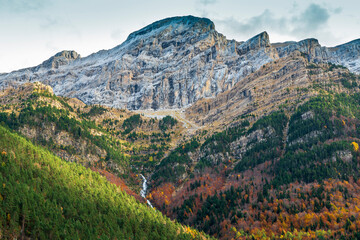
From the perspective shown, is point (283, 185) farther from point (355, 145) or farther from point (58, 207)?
point (58, 207)

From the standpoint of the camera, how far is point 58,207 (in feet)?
297

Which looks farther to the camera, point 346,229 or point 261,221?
point 261,221

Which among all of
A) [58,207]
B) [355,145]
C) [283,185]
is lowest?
[283,185]

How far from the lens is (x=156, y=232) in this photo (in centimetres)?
9881

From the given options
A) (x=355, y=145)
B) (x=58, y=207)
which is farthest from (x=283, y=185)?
(x=58, y=207)

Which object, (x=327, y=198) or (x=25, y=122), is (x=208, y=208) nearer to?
(x=327, y=198)

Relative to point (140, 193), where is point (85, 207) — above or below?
above

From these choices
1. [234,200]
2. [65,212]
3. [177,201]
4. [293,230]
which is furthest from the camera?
[177,201]

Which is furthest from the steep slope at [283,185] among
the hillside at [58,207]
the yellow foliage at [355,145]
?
the hillside at [58,207]

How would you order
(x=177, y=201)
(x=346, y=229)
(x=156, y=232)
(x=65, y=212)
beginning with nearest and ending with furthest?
(x=65, y=212)
(x=156, y=232)
(x=346, y=229)
(x=177, y=201)

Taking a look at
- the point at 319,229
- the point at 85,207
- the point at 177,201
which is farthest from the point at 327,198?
the point at 85,207

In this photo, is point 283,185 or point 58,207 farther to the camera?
point 283,185

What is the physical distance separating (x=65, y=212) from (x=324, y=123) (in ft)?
532

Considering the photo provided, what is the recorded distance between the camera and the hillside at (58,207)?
7869 cm
